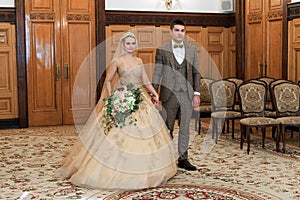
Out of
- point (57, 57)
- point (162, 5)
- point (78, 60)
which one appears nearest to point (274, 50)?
point (162, 5)

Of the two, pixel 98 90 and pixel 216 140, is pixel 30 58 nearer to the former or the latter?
pixel 98 90

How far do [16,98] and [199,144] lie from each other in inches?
150

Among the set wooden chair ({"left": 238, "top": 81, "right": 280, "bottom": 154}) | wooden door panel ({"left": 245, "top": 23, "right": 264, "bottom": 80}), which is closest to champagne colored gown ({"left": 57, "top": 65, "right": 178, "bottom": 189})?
wooden chair ({"left": 238, "top": 81, "right": 280, "bottom": 154})

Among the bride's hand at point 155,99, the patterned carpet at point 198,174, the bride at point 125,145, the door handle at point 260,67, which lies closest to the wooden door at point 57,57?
the patterned carpet at point 198,174

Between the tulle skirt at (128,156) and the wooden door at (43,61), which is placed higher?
the wooden door at (43,61)

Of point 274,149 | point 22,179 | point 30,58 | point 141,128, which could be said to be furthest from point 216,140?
point 30,58

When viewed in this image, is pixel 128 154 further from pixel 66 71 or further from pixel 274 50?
pixel 274 50

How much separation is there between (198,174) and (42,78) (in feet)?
16.2

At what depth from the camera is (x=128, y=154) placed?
4992mm

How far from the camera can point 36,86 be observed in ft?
31.6

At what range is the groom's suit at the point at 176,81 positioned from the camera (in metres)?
5.59

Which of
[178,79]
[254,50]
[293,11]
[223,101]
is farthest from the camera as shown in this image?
[254,50]

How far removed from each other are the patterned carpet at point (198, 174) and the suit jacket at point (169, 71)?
38.0 inches

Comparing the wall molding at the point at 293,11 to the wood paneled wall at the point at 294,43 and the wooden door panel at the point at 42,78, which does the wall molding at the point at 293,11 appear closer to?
the wood paneled wall at the point at 294,43
